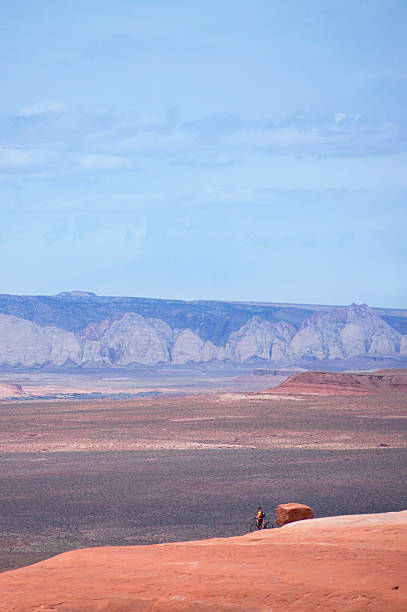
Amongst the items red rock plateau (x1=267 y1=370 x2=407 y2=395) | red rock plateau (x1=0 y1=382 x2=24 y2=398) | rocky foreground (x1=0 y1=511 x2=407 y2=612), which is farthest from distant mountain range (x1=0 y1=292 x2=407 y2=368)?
rocky foreground (x1=0 y1=511 x2=407 y2=612)

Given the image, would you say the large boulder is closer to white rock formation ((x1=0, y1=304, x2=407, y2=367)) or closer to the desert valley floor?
the desert valley floor

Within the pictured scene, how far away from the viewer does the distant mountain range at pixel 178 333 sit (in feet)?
522

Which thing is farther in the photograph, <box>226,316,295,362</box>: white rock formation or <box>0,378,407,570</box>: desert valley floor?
<box>226,316,295,362</box>: white rock formation

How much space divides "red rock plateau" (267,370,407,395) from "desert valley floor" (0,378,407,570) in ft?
38.1

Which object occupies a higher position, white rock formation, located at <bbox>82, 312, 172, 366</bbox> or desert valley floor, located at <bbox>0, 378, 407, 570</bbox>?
white rock formation, located at <bbox>82, 312, 172, 366</bbox>

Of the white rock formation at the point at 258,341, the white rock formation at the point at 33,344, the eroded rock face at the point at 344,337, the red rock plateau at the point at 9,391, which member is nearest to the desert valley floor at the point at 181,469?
the red rock plateau at the point at 9,391

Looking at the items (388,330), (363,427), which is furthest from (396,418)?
(388,330)

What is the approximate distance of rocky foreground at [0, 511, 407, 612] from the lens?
10500 mm

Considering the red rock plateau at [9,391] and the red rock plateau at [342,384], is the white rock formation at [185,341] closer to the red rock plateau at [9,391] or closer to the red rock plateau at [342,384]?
the red rock plateau at [9,391]

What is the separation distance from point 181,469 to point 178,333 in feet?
445

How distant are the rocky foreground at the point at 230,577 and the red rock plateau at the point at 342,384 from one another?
205 ft

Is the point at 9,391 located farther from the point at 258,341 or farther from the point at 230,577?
the point at 230,577

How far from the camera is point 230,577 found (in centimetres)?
1153

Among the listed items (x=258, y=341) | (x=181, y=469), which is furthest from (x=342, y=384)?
(x=258, y=341)
